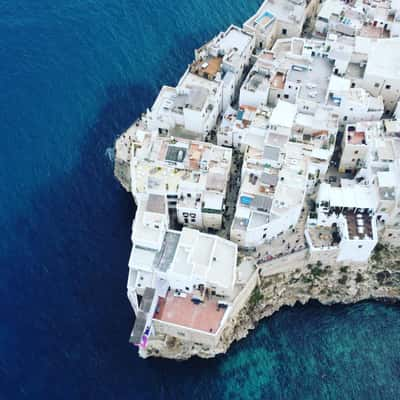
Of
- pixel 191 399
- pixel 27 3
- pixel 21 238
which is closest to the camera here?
pixel 191 399

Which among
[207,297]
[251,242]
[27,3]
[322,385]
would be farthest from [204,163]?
[27,3]

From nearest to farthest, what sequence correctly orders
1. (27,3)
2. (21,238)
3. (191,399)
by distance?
1. (191,399)
2. (21,238)
3. (27,3)

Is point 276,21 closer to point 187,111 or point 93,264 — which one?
point 187,111

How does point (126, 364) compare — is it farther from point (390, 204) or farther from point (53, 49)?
point (53, 49)

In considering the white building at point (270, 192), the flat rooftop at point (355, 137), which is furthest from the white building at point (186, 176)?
the flat rooftop at point (355, 137)

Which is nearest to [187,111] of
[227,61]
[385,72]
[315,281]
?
[227,61]

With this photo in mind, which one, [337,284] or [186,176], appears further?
[337,284]
